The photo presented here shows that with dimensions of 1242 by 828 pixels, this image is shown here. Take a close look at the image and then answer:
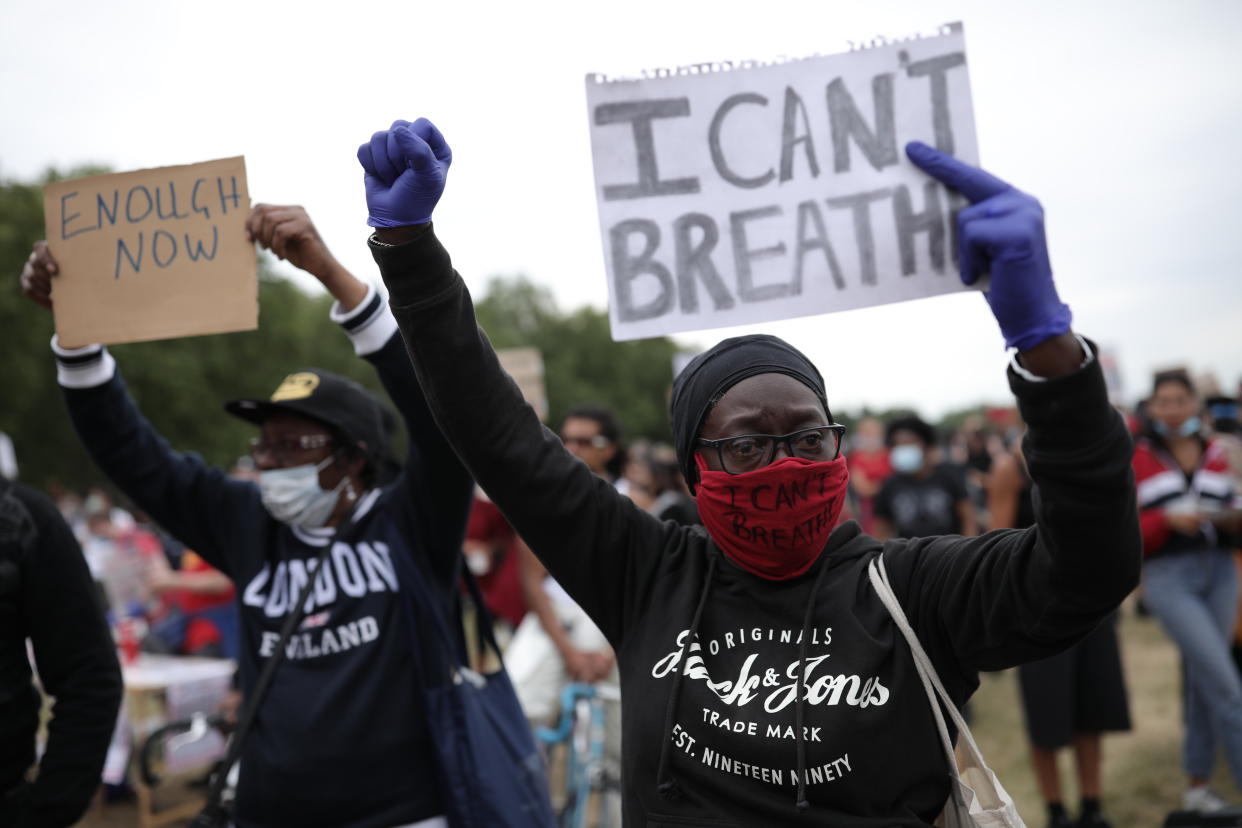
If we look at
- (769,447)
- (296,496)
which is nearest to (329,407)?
(296,496)

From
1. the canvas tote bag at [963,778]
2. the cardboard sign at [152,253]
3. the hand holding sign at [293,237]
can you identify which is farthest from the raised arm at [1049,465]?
the cardboard sign at [152,253]

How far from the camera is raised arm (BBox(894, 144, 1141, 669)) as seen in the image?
1.47 m

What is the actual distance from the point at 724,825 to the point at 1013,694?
7.90m

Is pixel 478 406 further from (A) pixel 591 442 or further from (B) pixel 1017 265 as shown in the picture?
(A) pixel 591 442

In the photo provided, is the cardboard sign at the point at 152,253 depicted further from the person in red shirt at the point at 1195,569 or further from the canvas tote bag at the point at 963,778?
A: the person in red shirt at the point at 1195,569

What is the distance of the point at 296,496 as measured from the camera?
9.73 feet

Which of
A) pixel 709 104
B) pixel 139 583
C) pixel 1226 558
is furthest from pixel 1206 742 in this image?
pixel 139 583

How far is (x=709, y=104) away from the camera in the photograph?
82.4 inches

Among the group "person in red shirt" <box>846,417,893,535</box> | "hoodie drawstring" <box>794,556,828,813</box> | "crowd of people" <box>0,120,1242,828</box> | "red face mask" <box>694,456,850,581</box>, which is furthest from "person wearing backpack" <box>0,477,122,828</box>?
"person in red shirt" <box>846,417,893,535</box>

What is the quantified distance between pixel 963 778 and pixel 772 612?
1.39 feet

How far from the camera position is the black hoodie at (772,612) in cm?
157

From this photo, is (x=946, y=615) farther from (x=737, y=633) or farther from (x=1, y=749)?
(x=1, y=749)

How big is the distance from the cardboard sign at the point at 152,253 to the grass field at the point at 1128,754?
5001 mm

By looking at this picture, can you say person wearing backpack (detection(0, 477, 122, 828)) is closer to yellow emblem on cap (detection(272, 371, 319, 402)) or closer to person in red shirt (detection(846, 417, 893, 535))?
yellow emblem on cap (detection(272, 371, 319, 402))
